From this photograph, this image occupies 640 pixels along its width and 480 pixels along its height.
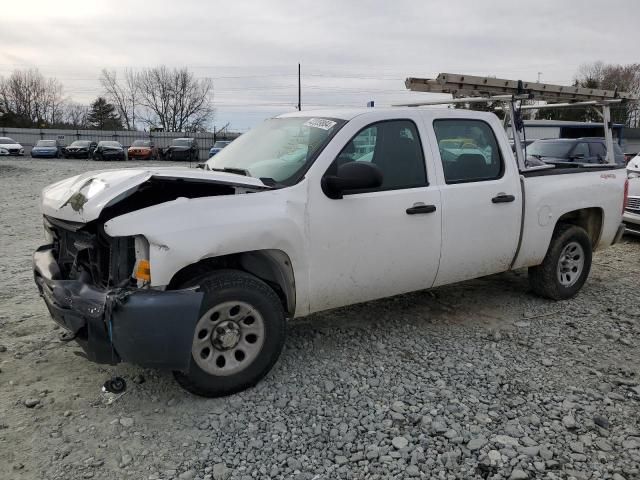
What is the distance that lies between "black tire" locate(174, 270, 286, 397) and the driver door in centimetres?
39

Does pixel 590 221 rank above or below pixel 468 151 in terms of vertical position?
below

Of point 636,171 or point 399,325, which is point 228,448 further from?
point 636,171

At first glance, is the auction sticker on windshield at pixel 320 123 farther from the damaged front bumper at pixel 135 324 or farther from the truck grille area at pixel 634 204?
the truck grille area at pixel 634 204

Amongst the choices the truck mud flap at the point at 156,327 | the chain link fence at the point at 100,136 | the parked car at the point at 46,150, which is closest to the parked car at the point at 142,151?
the parked car at the point at 46,150

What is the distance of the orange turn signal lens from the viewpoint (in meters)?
3.08

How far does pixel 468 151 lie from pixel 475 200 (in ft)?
1.52

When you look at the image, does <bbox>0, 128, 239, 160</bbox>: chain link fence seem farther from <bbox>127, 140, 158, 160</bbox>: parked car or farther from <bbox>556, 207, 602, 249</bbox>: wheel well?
<bbox>556, 207, 602, 249</bbox>: wheel well

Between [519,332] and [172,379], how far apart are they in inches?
115

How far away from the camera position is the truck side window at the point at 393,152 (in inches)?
157

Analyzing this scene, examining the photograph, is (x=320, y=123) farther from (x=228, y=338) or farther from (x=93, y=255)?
(x=93, y=255)

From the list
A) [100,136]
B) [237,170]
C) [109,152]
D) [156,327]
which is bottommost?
[156,327]

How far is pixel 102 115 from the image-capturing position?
7525 cm

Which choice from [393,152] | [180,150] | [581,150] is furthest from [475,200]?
[180,150]

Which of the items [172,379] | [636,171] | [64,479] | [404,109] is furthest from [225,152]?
[636,171]
